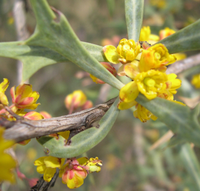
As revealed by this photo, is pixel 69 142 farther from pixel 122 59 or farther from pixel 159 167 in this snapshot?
pixel 159 167

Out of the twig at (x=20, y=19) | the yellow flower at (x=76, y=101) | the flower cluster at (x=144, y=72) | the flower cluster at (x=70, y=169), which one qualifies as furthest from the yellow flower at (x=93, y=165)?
the twig at (x=20, y=19)

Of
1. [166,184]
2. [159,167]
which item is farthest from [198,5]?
[166,184]

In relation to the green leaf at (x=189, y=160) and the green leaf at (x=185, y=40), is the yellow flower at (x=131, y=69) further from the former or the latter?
the green leaf at (x=189, y=160)

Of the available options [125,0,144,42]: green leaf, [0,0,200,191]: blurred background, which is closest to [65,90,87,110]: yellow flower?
[0,0,200,191]: blurred background

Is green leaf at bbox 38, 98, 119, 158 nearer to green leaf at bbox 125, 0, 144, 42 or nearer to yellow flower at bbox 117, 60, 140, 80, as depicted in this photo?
yellow flower at bbox 117, 60, 140, 80

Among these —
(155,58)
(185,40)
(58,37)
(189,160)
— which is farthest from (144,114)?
(189,160)

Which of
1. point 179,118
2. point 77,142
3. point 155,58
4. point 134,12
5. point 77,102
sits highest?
point 134,12

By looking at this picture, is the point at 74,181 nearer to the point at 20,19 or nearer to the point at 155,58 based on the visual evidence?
the point at 155,58
